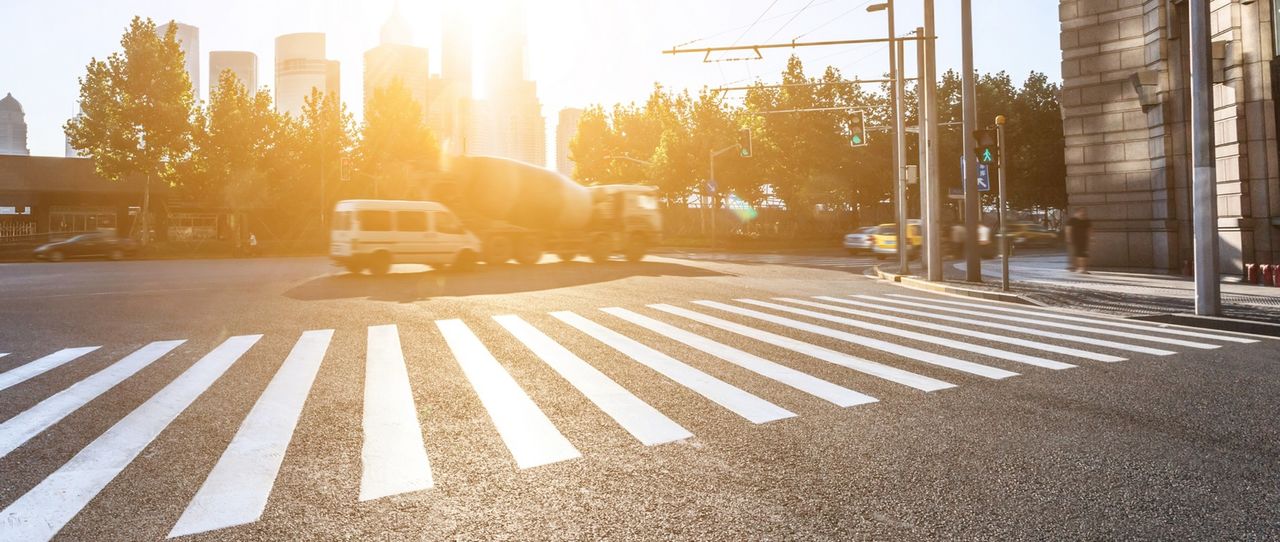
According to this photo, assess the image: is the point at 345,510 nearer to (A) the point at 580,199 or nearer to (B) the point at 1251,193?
(B) the point at 1251,193

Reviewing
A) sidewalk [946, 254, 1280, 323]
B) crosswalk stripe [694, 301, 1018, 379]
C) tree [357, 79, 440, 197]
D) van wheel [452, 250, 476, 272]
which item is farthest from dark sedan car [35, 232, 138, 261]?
sidewalk [946, 254, 1280, 323]

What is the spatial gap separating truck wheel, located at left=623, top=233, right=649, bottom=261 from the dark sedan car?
21747 millimetres

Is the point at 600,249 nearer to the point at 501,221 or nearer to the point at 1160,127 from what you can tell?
the point at 501,221

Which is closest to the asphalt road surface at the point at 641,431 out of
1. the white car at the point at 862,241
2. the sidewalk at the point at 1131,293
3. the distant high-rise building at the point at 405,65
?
the sidewalk at the point at 1131,293

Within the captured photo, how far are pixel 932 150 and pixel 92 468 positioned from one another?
52.7ft

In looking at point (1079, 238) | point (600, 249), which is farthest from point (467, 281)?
point (1079, 238)

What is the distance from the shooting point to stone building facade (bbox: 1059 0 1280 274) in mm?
14852

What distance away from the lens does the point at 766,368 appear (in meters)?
6.85

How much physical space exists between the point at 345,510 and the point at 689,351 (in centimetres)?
472

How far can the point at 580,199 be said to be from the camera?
24469 millimetres

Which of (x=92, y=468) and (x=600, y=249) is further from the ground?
(x=600, y=249)

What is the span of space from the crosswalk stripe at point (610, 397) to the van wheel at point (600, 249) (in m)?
16.0

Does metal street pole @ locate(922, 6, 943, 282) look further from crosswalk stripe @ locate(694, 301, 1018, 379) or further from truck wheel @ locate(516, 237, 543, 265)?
truck wheel @ locate(516, 237, 543, 265)

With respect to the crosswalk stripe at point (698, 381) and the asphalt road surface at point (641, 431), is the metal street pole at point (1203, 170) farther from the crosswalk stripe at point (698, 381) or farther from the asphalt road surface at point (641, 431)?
the crosswalk stripe at point (698, 381)
